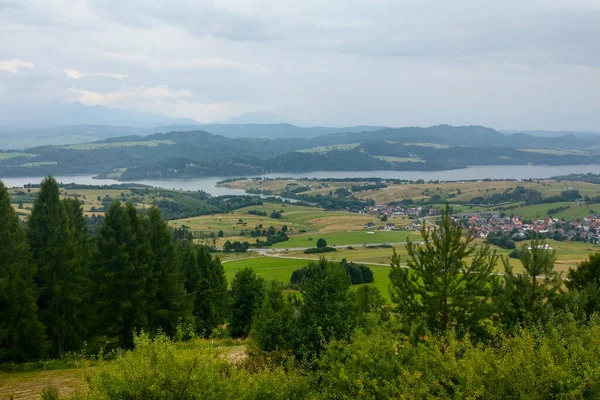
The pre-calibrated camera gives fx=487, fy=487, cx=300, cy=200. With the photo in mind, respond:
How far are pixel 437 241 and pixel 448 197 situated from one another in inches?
5311

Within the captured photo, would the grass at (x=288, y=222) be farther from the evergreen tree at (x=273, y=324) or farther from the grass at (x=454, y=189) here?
the evergreen tree at (x=273, y=324)

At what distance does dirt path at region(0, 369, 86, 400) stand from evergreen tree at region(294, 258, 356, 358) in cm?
672

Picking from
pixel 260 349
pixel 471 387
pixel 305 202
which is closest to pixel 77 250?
pixel 260 349

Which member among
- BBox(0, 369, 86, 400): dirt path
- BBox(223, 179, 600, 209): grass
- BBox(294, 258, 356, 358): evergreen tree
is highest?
BBox(294, 258, 356, 358): evergreen tree

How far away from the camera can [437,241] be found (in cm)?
1534

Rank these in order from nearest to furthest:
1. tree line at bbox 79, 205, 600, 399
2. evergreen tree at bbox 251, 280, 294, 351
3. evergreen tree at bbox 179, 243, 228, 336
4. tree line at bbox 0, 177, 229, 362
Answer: tree line at bbox 79, 205, 600, 399
evergreen tree at bbox 251, 280, 294, 351
tree line at bbox 0, 177, 229, 362
evergreen tree at bbox 179, 243, 228, 336

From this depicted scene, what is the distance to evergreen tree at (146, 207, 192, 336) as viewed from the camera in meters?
22.6

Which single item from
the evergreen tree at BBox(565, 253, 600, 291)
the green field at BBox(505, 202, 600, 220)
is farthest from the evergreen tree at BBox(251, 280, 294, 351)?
the green field at BBox(505, 202, 600, 220)

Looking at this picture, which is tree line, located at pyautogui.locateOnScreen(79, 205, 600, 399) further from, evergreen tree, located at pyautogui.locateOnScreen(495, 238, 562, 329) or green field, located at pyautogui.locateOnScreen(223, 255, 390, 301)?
green field, located at pyautogui.locateOnScreen(223, 255, 390, 301)

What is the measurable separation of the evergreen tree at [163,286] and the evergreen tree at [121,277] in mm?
545

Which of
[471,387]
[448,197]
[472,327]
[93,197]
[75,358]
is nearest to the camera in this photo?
[471,387]

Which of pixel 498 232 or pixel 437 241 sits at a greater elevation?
pixel 437 241

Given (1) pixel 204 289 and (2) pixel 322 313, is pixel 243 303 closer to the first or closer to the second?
(1) pixel 204 289

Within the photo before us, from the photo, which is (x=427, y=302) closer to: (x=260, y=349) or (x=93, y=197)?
(x=260, y=349)
